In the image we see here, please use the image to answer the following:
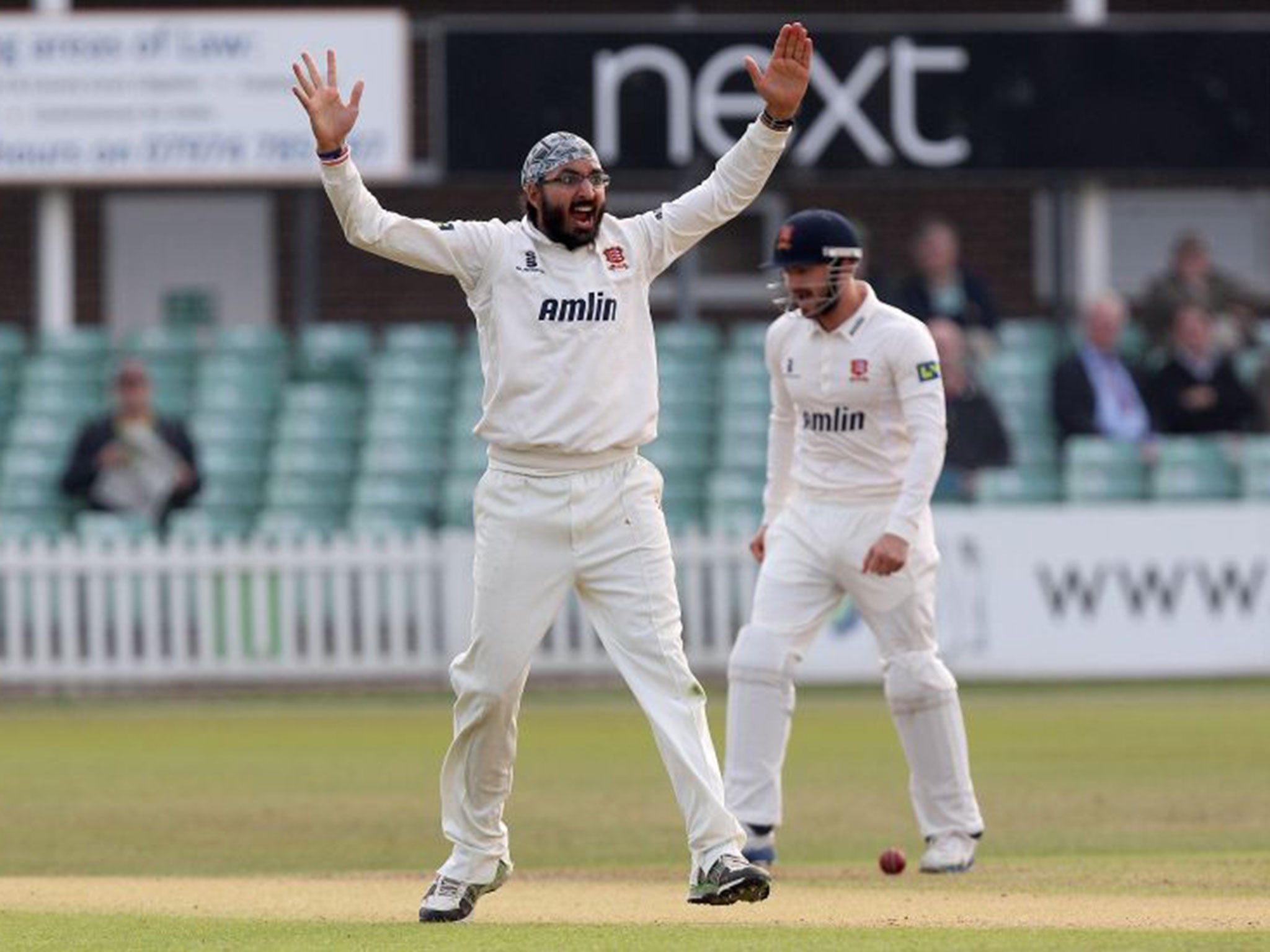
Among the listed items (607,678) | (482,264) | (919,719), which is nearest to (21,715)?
(607,678)

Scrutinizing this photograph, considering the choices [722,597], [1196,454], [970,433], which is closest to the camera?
[722,597]

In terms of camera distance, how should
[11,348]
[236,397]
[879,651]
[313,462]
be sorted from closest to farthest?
[879,651] < [313,462] < [236,397] < [11,348]

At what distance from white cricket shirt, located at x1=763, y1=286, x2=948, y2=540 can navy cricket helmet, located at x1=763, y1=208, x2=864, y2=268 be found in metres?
0.24

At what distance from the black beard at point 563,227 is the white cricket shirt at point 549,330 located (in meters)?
0.02

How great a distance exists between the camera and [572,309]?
8.17m

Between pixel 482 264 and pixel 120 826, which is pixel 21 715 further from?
pixel 482 264

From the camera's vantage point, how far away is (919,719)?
1013 cm

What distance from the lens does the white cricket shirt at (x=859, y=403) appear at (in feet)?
32.3

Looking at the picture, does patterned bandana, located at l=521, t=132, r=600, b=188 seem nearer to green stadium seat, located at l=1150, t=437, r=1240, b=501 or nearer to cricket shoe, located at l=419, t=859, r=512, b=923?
cricket shoe, located at l=419, t=859, r=512, b=923

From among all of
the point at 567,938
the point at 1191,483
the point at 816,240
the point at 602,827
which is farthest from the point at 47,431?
the point at 567,938

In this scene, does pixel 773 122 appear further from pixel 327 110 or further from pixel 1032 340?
pixel 1032 340

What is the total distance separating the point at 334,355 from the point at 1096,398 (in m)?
5.34

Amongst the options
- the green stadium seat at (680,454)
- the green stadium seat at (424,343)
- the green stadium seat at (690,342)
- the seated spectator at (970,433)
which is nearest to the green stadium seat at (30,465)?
the green stadium seat at (424,343)

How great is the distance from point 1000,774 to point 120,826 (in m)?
3.98
